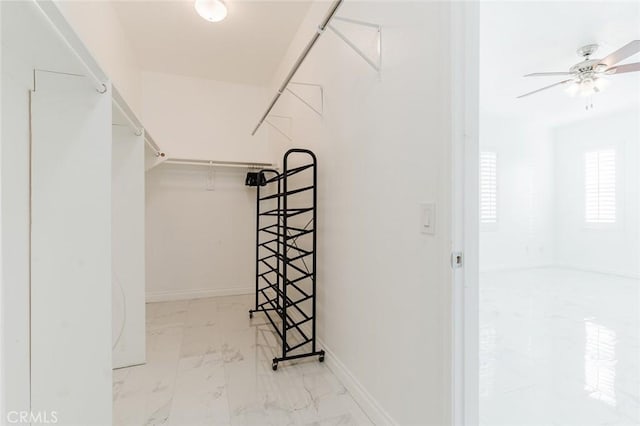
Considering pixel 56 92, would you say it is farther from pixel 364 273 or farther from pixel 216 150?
pixel 216 150

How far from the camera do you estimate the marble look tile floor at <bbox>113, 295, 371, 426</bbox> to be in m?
1.51

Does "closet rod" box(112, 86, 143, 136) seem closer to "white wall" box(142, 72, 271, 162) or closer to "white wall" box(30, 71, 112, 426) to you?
"white wall" box(30, 71, 112, 426)

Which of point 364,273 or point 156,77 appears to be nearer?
point 364,273

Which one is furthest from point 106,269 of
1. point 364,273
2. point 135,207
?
point 364,273

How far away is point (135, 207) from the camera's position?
205cm

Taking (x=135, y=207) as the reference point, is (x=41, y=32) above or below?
Result: above

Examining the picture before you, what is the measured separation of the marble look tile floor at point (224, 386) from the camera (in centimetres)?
151
